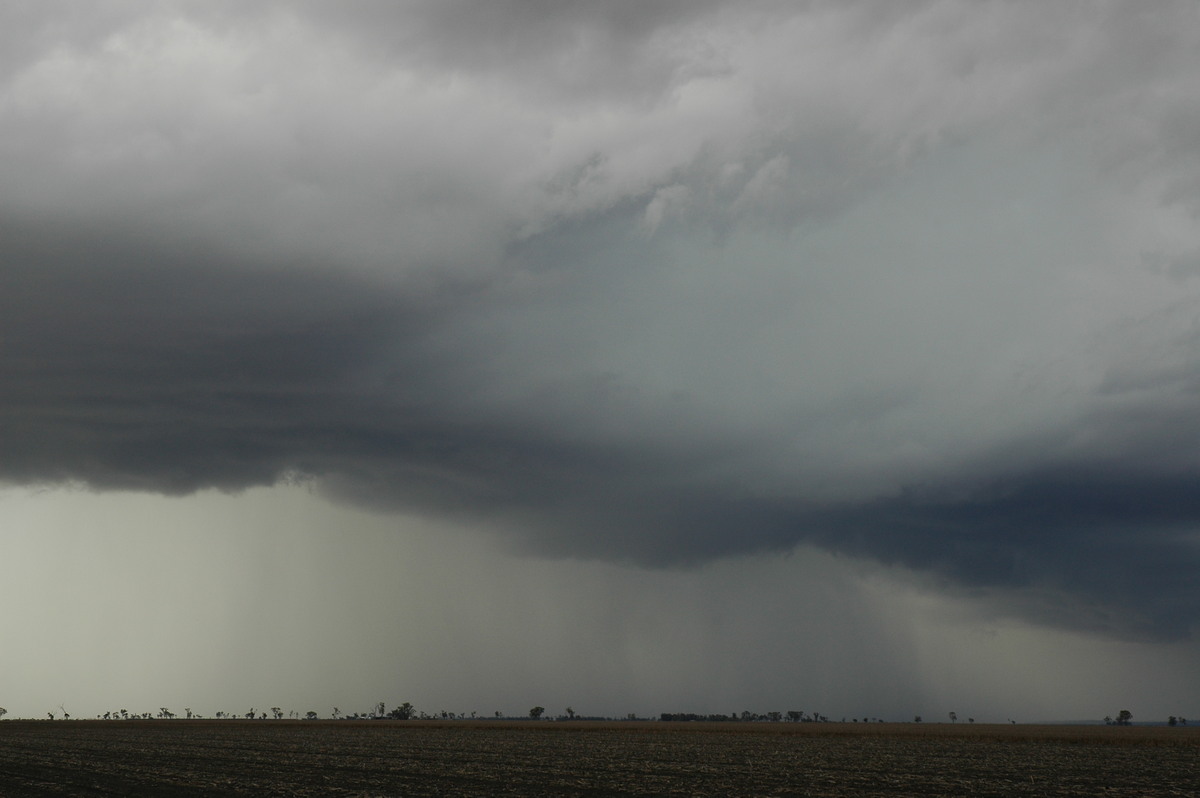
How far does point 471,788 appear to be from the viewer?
50781 millimetres

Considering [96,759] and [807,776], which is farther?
[96,759]

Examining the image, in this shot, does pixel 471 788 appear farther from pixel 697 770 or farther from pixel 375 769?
pixel 697 770

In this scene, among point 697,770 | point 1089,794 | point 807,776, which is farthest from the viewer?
point 697,770

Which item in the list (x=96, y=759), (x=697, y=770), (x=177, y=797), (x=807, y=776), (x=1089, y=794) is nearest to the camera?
(x=177, y=797)

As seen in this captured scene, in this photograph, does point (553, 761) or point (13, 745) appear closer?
point (553, 761)

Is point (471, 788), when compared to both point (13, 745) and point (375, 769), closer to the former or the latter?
point (375, 769)

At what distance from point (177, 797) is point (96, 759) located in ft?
114

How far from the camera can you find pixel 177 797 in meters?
45.9

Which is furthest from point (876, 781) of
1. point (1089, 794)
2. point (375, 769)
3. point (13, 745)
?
point (13, 745)

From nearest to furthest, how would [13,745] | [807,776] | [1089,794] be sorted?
[1089,794], [807,776], [13,745]

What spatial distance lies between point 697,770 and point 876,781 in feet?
45.6

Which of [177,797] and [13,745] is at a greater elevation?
[177,797]

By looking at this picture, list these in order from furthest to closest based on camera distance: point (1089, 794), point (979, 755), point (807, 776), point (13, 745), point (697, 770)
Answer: point (13, 745), point (979, 755), point (697, 770), point (807, 776), point (1089, 794)

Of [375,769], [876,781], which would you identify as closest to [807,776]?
[876,781]
